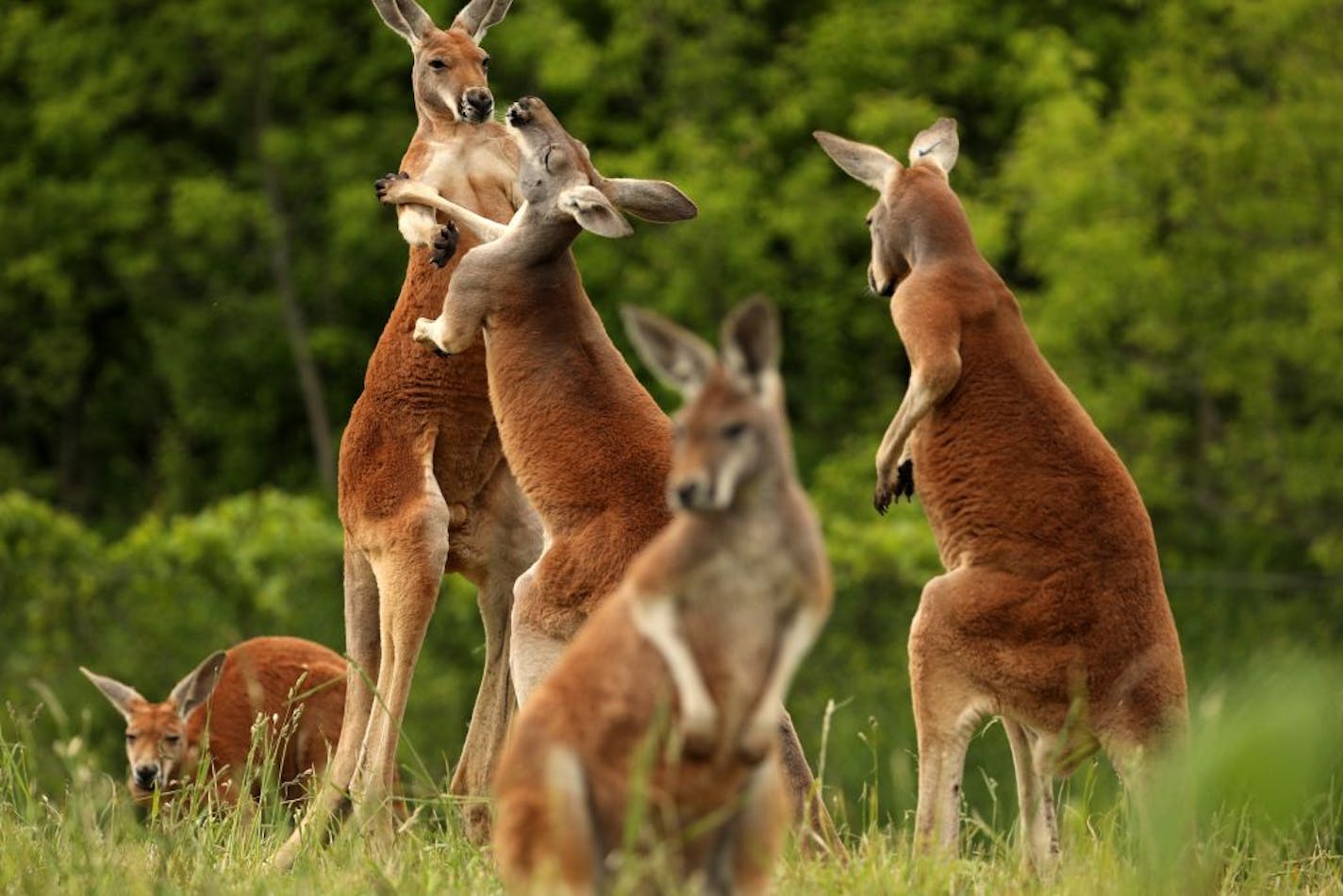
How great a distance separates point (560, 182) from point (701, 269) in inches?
615

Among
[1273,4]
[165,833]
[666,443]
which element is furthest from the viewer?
[1273,4]

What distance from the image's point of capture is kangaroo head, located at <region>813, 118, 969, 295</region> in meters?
6.17

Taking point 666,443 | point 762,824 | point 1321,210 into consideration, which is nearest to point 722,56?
point 1321,210

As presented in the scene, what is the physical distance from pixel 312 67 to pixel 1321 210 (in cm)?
1249

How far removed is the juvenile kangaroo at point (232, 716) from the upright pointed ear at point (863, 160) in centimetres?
256

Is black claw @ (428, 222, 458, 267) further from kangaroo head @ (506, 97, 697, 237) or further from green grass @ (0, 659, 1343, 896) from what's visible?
green grass @ (0, 659, 1343, 896)

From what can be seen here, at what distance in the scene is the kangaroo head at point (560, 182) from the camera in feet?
19.6

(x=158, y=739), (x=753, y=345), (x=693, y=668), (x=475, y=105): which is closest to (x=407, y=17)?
(x=475, y=105)

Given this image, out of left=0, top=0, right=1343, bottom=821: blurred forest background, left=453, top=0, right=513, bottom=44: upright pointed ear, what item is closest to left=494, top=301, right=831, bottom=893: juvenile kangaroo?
left=453, top=0, right=513, bottom=44: upright pointed ear

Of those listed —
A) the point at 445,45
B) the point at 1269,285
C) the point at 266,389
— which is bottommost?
the point at 266,389

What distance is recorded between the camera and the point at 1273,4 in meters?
17.3

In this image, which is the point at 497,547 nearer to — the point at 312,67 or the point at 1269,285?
the point at 1269,285

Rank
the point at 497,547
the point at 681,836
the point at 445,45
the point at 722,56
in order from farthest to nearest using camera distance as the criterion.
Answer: the point at 722,56, the point at 445,45, the point at 497,547, the point at 681,836

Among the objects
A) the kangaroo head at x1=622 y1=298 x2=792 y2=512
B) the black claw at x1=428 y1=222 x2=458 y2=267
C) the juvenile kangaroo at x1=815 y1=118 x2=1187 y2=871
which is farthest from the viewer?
the black claw at x1=428 y1=222 x2=458 y2=267
